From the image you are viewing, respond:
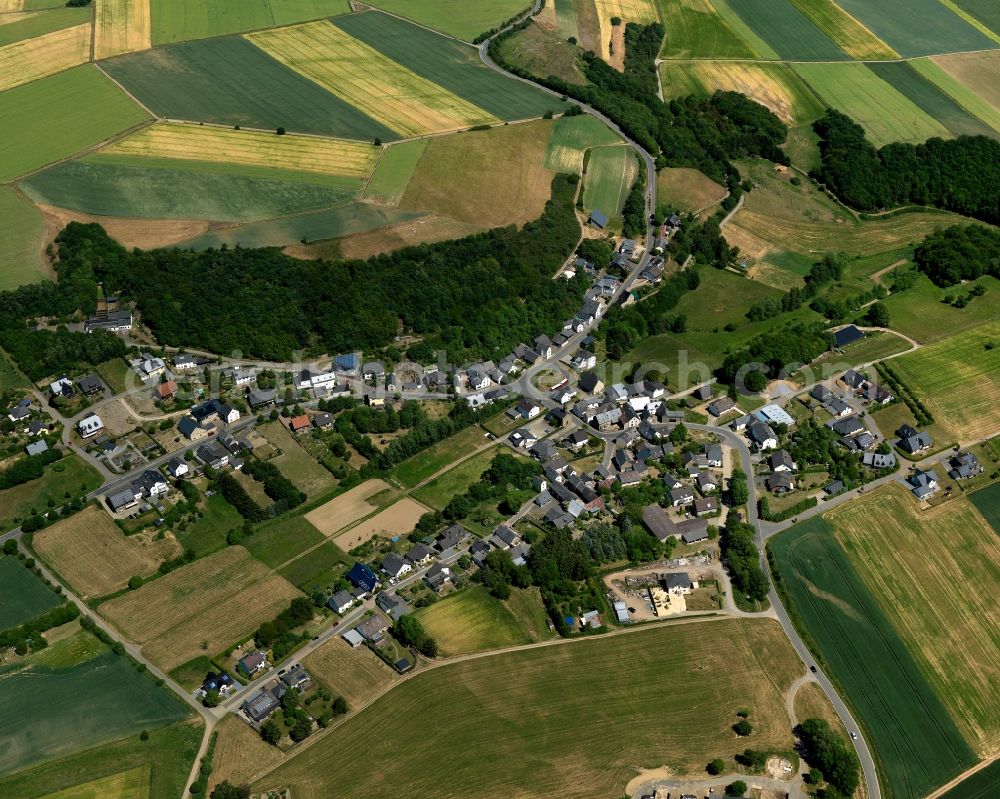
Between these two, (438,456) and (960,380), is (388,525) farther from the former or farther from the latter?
(960,380)

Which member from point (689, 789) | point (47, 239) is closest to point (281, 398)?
point (47, 239)

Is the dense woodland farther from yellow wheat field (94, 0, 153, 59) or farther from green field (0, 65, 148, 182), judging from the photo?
yellow wheat field (94, 0, 153, 59)

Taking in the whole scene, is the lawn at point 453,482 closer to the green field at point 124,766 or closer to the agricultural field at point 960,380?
the green field at point 124,766

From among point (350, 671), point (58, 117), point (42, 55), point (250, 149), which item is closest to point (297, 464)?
point (350, 671)

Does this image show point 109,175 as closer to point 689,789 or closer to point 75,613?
point 75,613

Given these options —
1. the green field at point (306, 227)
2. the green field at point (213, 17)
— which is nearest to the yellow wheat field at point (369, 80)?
the green field at point (213, 17)
